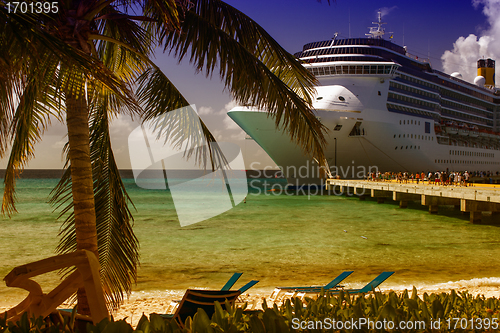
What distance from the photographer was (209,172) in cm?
462

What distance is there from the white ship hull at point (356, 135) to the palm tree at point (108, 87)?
23832 millimetres

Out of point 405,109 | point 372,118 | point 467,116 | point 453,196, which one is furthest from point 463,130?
point 453,196

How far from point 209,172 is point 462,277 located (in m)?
7.49

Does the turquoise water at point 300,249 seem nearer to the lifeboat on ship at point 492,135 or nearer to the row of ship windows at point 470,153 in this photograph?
the row of ship windows at point 470,153

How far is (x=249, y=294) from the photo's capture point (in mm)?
7352

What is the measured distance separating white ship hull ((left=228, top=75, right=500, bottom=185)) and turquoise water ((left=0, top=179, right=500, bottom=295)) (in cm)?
1063

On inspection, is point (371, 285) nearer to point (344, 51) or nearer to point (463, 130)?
point (344, 51)

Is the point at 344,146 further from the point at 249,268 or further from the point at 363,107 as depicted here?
the point at 249,268

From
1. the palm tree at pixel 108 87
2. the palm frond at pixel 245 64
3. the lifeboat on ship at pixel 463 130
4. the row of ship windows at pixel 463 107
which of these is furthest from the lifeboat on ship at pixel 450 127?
the palm frond at pixel 245 64

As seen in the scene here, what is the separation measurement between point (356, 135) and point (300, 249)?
21434 mm

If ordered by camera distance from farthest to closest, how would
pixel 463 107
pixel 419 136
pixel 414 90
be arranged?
pixel 463 107 < pixel 414 90 < pixel 419 136

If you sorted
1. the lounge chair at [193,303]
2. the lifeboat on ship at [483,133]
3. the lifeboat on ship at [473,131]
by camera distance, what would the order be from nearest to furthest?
the lounge chair at [193,303] < the lifeboat on ship at [473,131] < the lifeboat on ship at [483,133]

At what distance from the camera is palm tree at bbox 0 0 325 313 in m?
2.68

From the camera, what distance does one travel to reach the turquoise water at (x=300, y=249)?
9234 millimetres
